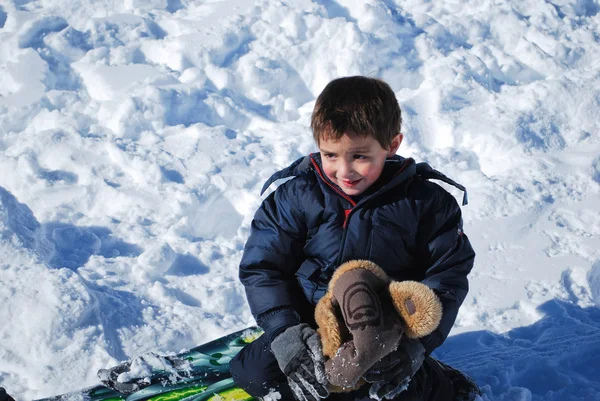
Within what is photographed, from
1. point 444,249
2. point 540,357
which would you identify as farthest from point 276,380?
point 540,357

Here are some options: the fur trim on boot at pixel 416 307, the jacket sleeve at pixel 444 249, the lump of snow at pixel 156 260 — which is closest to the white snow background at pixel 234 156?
the lump of snow at pixel 156 260

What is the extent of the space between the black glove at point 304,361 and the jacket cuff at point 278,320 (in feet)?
0.22

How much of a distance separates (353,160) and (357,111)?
151 millimetres

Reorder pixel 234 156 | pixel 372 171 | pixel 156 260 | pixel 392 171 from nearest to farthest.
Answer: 1. pixel 372 171
2. pixel 392 171
3. pixel 156 260
4. pixel 234 156

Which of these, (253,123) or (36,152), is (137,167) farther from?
(253,123)

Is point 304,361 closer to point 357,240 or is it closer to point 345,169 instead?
point 357,240

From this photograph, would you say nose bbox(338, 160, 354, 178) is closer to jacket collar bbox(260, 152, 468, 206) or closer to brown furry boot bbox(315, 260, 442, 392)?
jacket collar bbox(260, 152, 468, 206)

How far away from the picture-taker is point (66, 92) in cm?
446

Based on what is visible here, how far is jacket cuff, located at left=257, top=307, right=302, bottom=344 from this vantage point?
184 cm

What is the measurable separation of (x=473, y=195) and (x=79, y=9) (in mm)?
3974

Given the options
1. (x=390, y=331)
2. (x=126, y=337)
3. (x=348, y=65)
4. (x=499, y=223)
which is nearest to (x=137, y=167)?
(x=126, y=337)

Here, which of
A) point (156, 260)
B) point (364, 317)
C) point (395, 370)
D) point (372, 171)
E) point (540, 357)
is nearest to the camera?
point (364, 317)

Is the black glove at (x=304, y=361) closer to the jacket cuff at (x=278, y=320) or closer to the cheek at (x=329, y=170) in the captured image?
the jacket cuff at (x=278, y=320)

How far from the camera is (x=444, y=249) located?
1.85m
